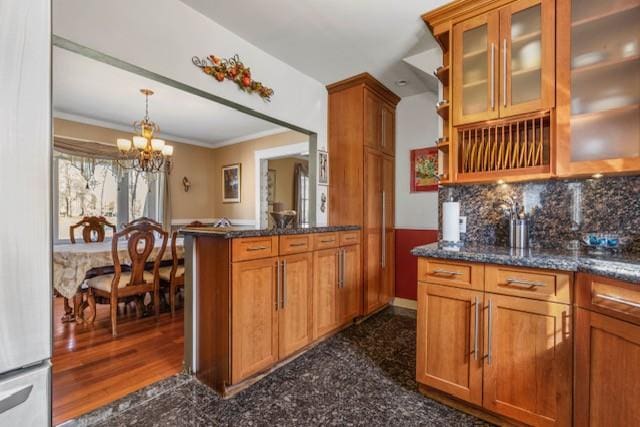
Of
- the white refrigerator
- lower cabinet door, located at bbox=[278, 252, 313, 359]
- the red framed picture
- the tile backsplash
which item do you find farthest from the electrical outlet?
the white refrigerator

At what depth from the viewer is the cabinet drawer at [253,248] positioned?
1.85 meters

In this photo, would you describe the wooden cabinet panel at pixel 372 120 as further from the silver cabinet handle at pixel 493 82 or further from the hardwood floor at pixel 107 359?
the hardwood floor at pixel 107 359

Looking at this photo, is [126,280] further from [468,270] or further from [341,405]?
[468,270]

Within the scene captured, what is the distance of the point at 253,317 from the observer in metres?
1.96

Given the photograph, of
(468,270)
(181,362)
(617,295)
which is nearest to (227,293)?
(181,362)

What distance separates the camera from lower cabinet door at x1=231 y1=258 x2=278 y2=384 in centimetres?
185

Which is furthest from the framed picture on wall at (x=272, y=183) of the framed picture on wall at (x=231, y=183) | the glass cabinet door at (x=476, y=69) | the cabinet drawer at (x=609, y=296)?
the cabinet drawer at (x=609, y=296)

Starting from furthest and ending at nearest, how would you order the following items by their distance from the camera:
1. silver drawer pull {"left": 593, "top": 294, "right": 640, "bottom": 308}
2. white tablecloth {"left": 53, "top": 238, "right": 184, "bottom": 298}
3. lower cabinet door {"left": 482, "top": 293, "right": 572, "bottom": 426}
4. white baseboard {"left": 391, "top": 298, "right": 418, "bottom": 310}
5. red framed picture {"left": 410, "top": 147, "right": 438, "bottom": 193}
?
1. white baseboard {"left": 391, "top": 298, "right": 418, "bottom": 310}
2. red framed picture {"left": 410, "top": 147, "right": 438, "bottom": 193}
3. white tablecloth {"left": 53, "top": 238, "right": 184, "bottom": 298}
4. lower cabinet door {"left": 482, "top": 293, "right": 572, "bottom": 426}
5. silver drawer pull {"left": 593, "top": 294, "right": 640, "bottom": 308}

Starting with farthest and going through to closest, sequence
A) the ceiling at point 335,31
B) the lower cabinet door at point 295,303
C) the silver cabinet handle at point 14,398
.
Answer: the lower cabinet door at point 295,303
the ceiling at point 335,31
the silver cabinet handle at point 14,398

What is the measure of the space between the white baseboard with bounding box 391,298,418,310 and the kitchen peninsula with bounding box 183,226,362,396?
4.59 feet

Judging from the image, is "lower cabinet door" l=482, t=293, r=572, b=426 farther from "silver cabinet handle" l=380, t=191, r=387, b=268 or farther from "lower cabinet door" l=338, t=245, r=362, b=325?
"silver cabinet handle" l=380, t=191, r=387, b=268

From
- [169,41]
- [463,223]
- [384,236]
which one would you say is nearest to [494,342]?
[463,223]

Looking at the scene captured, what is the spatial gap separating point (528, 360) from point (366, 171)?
2.16m

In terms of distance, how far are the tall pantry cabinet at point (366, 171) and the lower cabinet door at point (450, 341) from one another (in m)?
1.32
